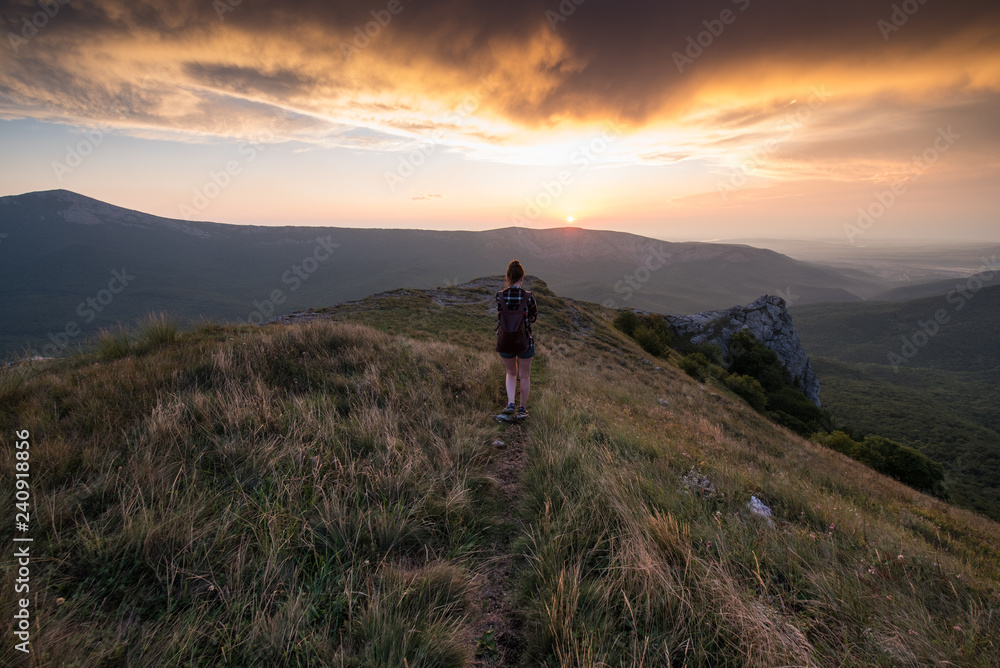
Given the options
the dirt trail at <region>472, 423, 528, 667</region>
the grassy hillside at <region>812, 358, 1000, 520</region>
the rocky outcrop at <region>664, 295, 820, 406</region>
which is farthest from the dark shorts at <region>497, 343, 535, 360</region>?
the grassy hillside at <region>812, 358, 1000, 520</region>

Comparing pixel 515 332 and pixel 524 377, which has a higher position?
pixel 515 332

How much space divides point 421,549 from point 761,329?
5518 cm

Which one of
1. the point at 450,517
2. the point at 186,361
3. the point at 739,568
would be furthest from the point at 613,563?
the point at 186,361

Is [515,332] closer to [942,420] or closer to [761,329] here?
[761,329]

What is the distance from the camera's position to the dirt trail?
2206mm

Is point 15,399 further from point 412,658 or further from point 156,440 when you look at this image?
point 412,658

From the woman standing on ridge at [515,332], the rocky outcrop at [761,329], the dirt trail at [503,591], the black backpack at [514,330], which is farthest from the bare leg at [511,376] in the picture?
the rocky outcrop at [761,329]

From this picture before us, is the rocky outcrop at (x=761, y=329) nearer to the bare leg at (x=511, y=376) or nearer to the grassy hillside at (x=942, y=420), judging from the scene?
the grassy hillside at (x=942, y=420)

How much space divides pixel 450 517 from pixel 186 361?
559 centimetres

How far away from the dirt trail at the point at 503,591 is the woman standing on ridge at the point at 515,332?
7.15ft

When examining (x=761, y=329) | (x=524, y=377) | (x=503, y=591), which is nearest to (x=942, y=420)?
(x=761, y=329)

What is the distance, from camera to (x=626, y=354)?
25266 millimetres

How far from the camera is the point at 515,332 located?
6.20m

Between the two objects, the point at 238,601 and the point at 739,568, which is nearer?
the point at 238,601
